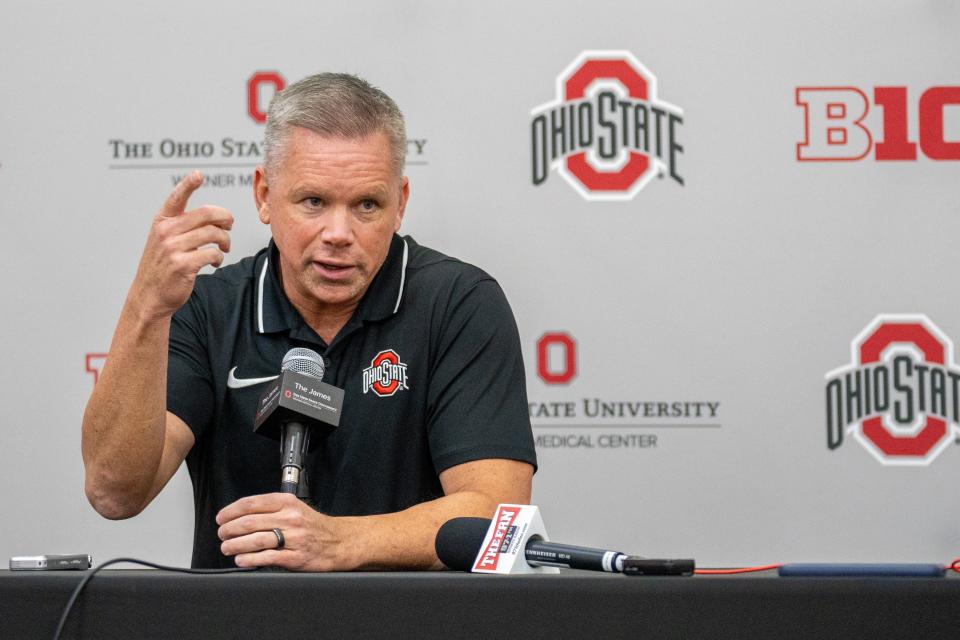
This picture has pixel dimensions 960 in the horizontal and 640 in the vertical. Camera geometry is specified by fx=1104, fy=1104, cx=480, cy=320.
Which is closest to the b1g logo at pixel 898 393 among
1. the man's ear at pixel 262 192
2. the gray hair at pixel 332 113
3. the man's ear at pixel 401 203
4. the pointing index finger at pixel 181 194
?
the man's ear at pixel 401 203

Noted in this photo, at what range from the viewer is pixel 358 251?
175 centimetres

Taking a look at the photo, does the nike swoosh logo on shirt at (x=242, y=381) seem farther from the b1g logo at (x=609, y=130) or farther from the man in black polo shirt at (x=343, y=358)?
the b1g logo at (x=609, y=130)

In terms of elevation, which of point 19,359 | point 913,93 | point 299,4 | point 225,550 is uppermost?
point 299,4

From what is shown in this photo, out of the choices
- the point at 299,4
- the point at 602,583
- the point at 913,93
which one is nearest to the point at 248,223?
the point at 299,4

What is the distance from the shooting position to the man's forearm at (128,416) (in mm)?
1522

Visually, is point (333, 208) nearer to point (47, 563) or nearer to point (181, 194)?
point (181, 194)

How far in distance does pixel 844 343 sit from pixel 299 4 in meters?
1.47

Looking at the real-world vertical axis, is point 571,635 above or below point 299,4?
below

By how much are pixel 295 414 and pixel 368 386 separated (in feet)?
1.43

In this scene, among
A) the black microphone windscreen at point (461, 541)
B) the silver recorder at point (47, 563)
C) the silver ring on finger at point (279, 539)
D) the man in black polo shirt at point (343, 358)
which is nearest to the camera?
the silver recorder at point (47, 563)

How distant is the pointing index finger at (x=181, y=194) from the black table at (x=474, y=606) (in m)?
0.58

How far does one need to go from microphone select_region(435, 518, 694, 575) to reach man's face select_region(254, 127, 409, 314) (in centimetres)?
64

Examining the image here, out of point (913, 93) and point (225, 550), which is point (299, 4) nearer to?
point (913, 93)

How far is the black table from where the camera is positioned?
0.90 metres
